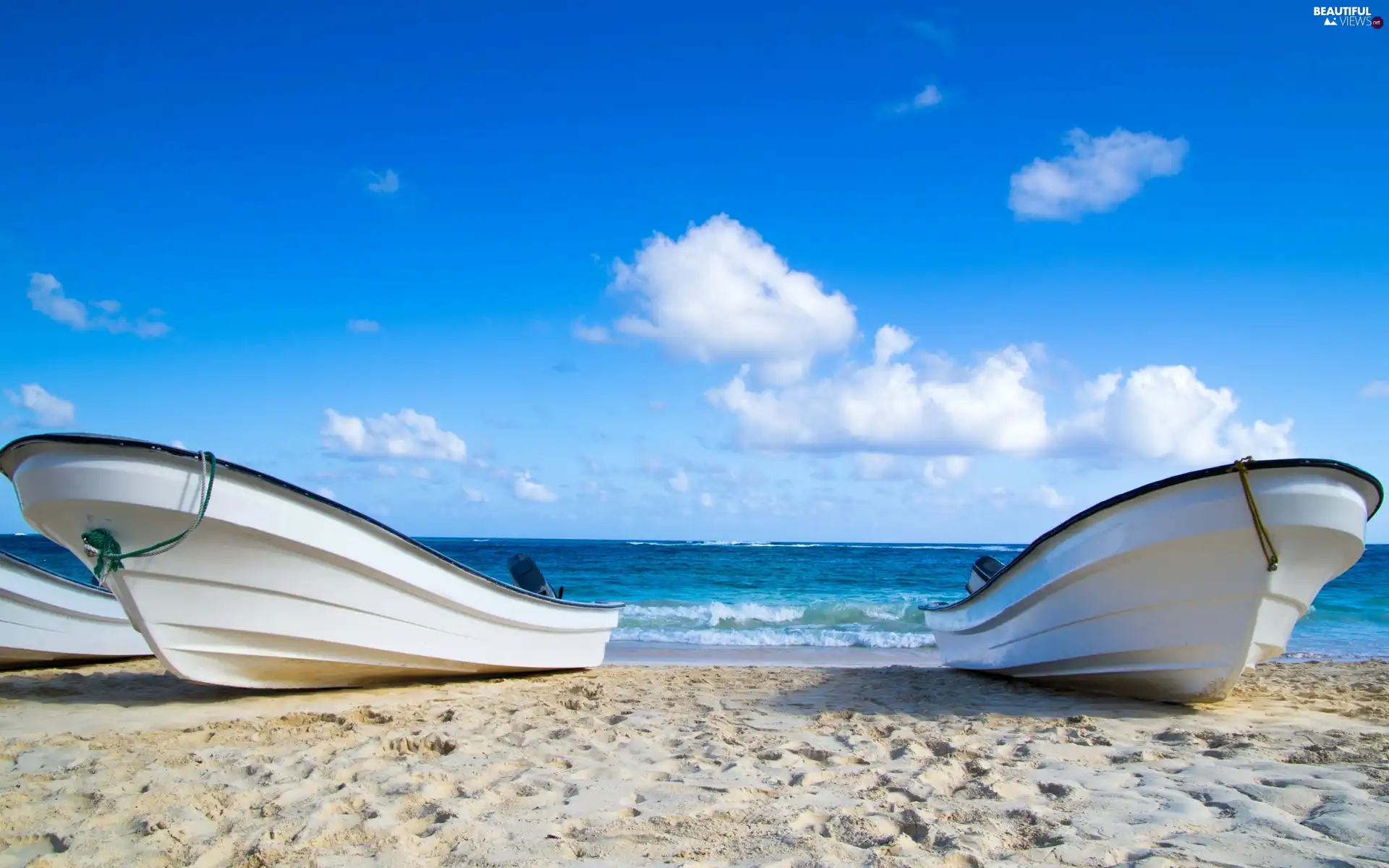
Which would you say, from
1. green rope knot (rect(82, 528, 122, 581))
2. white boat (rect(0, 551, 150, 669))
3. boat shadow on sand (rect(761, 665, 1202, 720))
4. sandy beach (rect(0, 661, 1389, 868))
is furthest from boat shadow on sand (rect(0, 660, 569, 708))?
boat shadow on sand (rect(761, 665, 1202, 720))

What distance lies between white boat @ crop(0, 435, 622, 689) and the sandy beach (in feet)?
1.40

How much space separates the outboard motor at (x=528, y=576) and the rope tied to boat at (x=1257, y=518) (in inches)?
246

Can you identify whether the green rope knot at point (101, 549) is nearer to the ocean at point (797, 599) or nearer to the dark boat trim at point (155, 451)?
the dark boat trim at point (155, 451)

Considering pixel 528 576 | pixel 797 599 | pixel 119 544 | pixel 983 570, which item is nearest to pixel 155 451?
pixel 119 544

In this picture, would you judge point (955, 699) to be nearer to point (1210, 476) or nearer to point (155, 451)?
point (1210, 476)

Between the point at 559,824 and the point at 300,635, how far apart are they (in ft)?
12.1

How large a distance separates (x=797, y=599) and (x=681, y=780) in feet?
62.4

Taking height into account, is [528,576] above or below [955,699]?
above

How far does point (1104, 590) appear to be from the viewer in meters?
6.07

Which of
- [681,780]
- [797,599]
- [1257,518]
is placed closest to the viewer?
[681,780]

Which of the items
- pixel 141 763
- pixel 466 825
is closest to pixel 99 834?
pixel 141 763

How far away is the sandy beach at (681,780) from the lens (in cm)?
305

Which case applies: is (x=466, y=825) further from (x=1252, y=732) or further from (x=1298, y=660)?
(x=1298, y=660)

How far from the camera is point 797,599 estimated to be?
22609 mm
